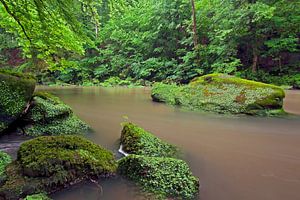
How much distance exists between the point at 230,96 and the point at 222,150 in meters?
4.34

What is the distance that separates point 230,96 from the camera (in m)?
8.51

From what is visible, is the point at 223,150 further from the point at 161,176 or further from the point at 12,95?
the point at 12,95

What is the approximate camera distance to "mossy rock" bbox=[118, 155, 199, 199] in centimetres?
291

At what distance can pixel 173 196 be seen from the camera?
2836 mm

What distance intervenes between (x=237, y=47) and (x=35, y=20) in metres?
16.7

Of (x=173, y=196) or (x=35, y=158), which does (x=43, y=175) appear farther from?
(x=173, y=196)

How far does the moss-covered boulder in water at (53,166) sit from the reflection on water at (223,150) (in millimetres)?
182

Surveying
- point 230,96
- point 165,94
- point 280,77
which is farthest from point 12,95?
point 280,77

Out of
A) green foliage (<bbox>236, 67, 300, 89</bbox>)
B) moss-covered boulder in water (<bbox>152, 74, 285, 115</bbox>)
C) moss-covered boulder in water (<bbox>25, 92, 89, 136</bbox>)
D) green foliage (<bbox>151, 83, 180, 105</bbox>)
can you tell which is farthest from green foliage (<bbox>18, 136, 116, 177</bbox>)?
green foliage (<bbox>236, 67, 300, 89</bbox>)

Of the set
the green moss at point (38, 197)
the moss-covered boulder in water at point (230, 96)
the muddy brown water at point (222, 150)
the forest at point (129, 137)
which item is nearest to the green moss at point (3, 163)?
the forest at point (129, 137)

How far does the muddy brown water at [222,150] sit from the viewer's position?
2967 millimetres

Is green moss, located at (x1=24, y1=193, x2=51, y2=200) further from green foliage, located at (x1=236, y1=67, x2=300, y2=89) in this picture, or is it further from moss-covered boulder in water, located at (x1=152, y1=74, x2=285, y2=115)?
green foliage, located at (x1=236, y1=67, x2=300, y2=89)

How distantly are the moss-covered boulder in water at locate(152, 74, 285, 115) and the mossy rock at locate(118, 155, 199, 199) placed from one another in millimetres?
5246

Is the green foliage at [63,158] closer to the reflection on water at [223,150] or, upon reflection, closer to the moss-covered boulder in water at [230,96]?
the reflection on water at [223,150]
